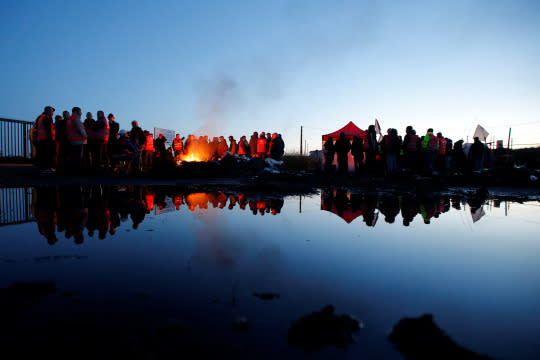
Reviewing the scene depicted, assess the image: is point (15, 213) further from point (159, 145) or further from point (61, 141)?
point (159, 145)

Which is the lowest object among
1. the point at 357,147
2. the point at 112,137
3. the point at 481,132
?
the point at 357,147

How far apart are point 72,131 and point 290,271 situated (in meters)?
9.55

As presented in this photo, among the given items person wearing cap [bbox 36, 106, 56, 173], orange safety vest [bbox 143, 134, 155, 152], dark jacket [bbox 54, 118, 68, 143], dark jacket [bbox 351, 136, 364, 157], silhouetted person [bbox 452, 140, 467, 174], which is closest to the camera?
person wearing cap [bbox 36, 106, 56, 173]

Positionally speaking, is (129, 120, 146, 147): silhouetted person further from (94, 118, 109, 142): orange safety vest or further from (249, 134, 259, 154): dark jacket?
(249, 134, 259, 154): dark jacket

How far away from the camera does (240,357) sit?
3.15 ft

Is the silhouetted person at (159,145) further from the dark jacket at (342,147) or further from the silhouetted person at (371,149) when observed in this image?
the silhouetted person at (371,149)

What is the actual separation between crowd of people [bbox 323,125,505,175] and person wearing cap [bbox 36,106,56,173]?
1062 cm

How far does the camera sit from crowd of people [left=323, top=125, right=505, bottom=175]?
12.3 metres

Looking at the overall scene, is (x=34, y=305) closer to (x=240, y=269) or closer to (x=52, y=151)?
(x=240, y=269)

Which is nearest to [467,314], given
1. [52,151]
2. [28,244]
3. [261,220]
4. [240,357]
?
[240,357]

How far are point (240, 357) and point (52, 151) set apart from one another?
10812 millimetres

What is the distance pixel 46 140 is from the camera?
355 inches

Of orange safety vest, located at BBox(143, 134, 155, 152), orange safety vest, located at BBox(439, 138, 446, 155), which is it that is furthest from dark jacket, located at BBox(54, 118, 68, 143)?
orange safety vest, located at BBox(439, 138, 446, 155)

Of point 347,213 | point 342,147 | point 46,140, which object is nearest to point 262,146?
point 342,147
